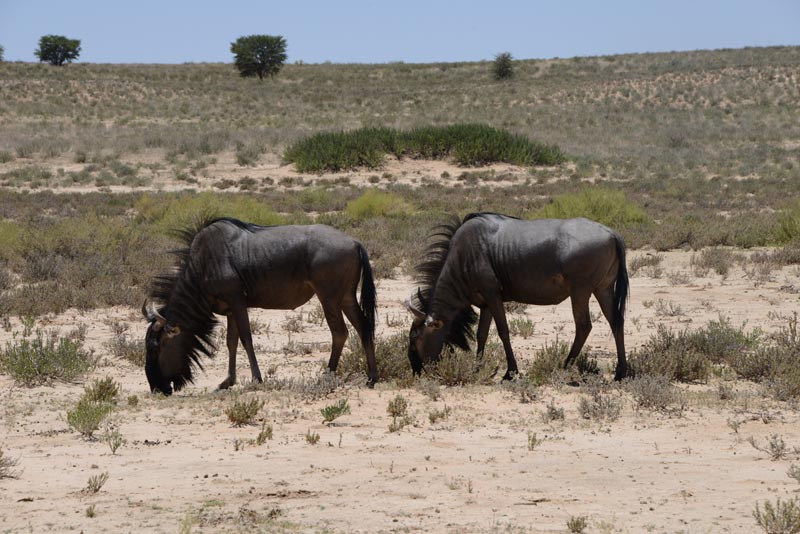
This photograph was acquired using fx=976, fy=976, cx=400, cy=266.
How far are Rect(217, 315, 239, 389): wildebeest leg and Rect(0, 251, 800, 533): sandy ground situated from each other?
0.19 meters

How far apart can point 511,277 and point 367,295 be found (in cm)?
135

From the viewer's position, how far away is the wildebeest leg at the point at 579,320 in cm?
895

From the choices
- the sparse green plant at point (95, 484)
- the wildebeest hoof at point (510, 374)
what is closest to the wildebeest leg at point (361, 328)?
the wildebeest hoof at point (510, 374)

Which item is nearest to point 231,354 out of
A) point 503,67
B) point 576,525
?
point 576,525

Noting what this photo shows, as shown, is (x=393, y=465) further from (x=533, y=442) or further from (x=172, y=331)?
(x=172, y=331)

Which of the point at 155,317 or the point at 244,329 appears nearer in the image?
the point at 155,317

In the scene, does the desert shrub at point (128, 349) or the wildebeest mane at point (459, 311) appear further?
the desert shrub at point (128, 349)

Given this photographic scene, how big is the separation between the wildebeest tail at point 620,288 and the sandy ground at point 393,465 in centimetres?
85

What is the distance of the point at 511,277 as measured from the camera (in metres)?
9.06

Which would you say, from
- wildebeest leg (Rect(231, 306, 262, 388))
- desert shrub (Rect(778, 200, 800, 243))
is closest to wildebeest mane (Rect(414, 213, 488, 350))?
wildebeest leg (Rect(231, 306, 262, 388))

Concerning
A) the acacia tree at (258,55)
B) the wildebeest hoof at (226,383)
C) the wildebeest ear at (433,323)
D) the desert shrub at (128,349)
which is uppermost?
the acacia tree at (258,55)

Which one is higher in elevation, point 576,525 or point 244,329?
point 244,329

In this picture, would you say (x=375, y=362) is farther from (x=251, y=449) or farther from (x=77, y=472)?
(x=77, y=472)

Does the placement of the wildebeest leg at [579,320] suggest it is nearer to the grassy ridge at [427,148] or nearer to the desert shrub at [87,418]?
the desert shrub at [87,418]
